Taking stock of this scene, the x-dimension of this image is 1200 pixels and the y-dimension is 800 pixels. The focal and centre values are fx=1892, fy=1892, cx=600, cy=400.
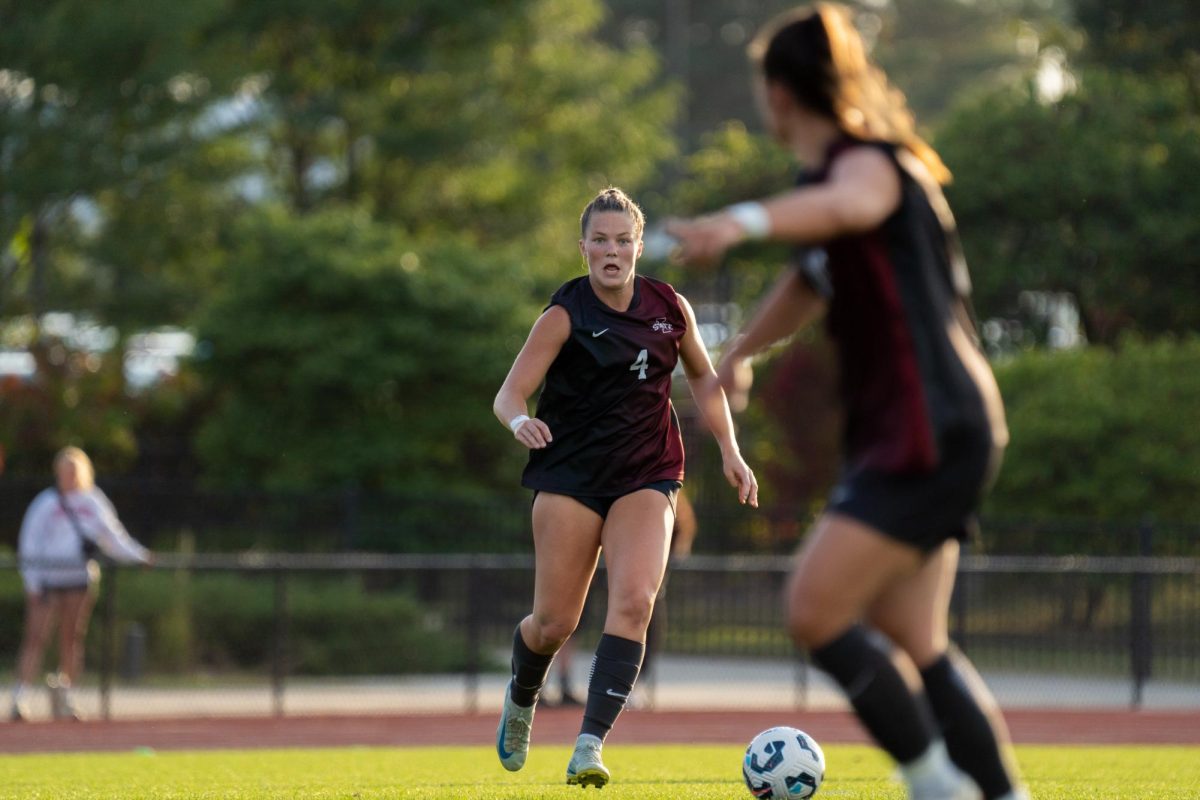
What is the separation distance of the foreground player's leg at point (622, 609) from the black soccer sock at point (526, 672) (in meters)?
0.33

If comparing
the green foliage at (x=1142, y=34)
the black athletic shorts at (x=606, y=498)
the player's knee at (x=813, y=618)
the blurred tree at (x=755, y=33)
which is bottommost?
the player's knee at (x=813, y=618)

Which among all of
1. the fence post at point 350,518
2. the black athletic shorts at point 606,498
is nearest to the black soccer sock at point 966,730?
the black athletic shorts at point 606,498

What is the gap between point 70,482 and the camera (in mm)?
15016

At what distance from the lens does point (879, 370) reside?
4590 millimetres

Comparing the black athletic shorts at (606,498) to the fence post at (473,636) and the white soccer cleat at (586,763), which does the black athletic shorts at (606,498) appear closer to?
the white soccer cleat at (586,763)

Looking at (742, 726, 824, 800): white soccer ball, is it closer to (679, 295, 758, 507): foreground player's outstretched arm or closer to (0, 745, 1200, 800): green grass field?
(0, 745, 1200, 800): green grass field

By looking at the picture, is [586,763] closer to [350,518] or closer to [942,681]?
[942,681]

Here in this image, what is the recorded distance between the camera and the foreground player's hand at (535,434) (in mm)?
6668

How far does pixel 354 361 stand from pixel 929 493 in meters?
20.2

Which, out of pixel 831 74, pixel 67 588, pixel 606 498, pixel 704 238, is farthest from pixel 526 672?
pixel 67 588

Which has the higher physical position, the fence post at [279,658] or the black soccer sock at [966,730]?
the black soccer sock at [966,730]

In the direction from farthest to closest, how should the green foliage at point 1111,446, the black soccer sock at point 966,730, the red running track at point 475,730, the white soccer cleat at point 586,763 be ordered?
1. the green foliage at point 1111,446
2. the red running track at point 475,730
3. the white soccer cleat at point 586,763
4. the black soccer sock at point 966,730

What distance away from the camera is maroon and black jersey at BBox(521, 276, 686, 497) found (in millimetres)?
7137

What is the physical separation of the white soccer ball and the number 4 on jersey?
5.27 ft
